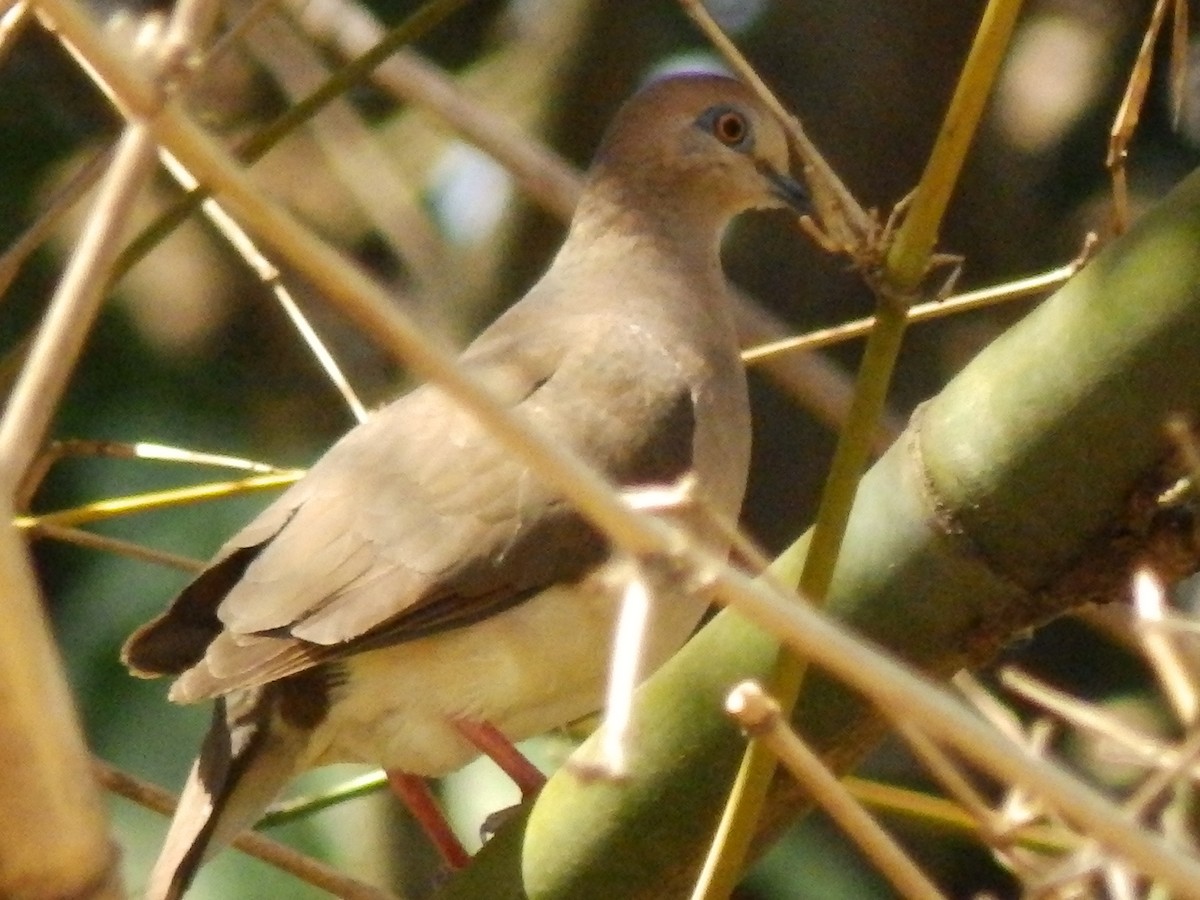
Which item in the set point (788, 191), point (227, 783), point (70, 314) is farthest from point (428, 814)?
point (70, 314)

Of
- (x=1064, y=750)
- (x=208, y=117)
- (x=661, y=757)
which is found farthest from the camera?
(x=1064, y=750)

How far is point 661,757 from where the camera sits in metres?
1.48

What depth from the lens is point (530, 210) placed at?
13.8ft

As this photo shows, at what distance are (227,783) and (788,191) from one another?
1.23 m

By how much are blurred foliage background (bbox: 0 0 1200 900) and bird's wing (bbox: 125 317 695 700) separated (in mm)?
1109

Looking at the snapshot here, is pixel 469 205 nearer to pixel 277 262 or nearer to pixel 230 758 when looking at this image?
pixel 277 262

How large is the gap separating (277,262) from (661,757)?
3054 mm

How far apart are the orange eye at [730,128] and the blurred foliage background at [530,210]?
2.55 ft

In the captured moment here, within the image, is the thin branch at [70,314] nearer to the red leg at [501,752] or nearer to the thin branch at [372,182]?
the red leg at [501,752]

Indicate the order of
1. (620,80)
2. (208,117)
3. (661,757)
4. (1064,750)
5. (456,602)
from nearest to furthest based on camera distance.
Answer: (661,757) → (456,602) → (208,117) → (1064,750) → (620,80)

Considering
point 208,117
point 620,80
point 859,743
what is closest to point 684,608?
point 859,743

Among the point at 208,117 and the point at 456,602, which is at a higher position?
the point at 208,117

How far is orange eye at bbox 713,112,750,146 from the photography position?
10.0ft

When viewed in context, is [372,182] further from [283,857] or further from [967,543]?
[967,543]
